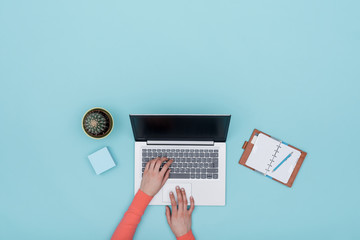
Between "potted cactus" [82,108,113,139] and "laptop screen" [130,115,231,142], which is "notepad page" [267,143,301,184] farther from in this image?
"potted cactus" [82,108,113,139]

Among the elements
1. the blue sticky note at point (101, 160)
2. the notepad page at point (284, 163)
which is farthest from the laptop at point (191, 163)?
the notepad page at point (284, 163)

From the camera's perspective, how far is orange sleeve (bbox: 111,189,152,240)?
1.06 meters

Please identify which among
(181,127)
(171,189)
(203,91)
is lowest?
(171,189)

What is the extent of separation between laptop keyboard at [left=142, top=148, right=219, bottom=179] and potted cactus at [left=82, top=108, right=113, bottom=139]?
17cm

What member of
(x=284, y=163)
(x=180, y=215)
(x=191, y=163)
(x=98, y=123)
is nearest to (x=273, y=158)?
(x=284, y=163)

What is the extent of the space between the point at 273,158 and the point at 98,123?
27.4 inches

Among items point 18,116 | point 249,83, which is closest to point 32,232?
point 18,116

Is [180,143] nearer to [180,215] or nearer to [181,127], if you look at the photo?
[181,127]

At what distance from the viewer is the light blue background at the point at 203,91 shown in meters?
1.11

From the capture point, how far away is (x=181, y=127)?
1.01m

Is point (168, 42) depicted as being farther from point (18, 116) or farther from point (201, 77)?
point (18, 116)

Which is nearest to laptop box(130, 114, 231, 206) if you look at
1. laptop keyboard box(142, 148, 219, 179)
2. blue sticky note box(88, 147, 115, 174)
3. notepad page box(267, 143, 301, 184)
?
laptop keyboard box(142, 148, 219, 179)

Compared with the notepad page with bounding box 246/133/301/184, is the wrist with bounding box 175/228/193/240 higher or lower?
lower

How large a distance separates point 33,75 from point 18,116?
0.18m
